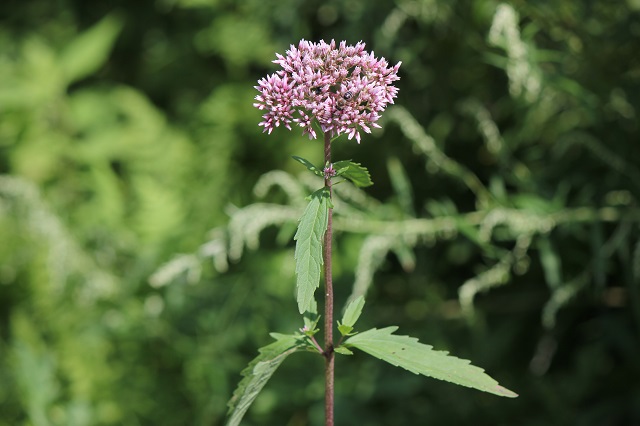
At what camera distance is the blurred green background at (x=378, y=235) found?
5.64 feet

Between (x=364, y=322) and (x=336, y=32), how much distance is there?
32.8 inches

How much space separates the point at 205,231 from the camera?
7.61ft

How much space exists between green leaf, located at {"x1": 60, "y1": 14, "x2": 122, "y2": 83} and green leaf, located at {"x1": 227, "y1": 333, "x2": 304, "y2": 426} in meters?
2.23

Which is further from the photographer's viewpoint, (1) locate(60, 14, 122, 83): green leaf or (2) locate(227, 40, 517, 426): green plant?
(1) locate(60, 14, 122, 83): green leaf

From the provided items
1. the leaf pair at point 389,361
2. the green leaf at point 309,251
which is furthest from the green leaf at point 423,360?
the green leaf at point 309,251

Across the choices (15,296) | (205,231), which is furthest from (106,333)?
(15,296)

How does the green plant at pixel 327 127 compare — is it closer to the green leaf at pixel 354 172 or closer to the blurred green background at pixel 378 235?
the green leaf at pixel 354 172

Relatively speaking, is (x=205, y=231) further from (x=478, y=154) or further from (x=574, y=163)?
(x=574, y=163)

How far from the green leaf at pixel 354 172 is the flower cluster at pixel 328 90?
3 cm

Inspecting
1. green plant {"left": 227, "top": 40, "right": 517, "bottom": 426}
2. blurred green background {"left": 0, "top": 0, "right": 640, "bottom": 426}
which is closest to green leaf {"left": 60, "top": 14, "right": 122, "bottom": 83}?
blurred green background {"left": 0, "top": 0, "right": 640, "bottom": 426}

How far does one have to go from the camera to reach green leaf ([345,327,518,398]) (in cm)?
78

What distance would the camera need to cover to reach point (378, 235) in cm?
168

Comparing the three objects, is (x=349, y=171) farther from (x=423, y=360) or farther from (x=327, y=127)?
(x=423, y=360)

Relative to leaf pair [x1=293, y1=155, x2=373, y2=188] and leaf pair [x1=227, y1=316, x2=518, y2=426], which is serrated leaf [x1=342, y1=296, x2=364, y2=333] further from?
leaf pair [x1=293, y1=155, x2=373, y2=188]
